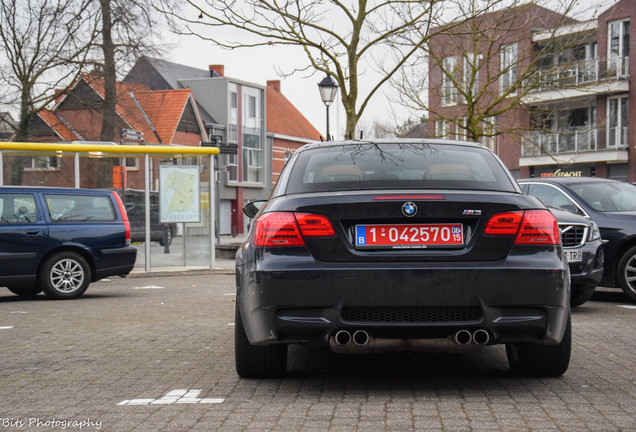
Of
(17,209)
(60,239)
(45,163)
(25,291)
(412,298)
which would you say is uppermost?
(45,163)

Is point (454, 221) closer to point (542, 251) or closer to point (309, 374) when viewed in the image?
point (542, 251)

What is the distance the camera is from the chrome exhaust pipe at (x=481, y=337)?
16.4 feet

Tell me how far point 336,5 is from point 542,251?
15496mm

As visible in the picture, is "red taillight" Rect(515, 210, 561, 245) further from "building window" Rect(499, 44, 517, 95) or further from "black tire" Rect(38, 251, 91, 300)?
"building window" Rect(499, 44, 517, 95)

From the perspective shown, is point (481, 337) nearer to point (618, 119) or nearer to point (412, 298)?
point (412, 298)

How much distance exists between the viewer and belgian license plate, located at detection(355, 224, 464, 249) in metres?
5.04

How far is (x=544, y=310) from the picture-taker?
199 inches

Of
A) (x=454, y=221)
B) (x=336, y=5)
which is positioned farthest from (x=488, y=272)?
(x=336, y=5)

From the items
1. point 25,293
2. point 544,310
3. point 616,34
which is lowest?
point 25,293

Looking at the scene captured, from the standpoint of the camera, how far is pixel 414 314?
5.00 meters

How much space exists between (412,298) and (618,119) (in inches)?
1621

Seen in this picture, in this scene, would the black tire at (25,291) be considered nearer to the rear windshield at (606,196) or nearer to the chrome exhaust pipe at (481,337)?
the rear windshield at (606,196)

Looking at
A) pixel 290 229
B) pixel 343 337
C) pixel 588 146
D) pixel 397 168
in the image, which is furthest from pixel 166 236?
pixel 588 146

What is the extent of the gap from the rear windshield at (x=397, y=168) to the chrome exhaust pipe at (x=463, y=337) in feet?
2.84
